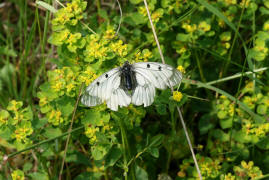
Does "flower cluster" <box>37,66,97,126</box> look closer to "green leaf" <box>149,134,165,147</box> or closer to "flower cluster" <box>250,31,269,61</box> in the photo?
"green leaf" <box>149,134,165,147</box>

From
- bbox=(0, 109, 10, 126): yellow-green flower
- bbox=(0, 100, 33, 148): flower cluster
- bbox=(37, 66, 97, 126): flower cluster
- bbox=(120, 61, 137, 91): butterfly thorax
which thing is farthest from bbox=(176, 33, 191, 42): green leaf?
bbox=(0, 109, 10, 126): yellow-green flower

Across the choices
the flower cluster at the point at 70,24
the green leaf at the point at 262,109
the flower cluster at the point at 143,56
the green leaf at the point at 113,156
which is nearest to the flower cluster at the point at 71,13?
the flower cluster at the point at 70,24

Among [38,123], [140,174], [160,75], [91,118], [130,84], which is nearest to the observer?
[160,75]

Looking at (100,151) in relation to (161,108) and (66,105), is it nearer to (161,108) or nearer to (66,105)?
(66,105)

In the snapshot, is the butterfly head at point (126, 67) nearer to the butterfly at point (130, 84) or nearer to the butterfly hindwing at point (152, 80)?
the butterfly at point (130, 84)

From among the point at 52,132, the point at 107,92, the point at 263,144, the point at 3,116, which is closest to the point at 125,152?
the point at 107,92

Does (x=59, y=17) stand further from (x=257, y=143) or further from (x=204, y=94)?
(x=257, y=143)
